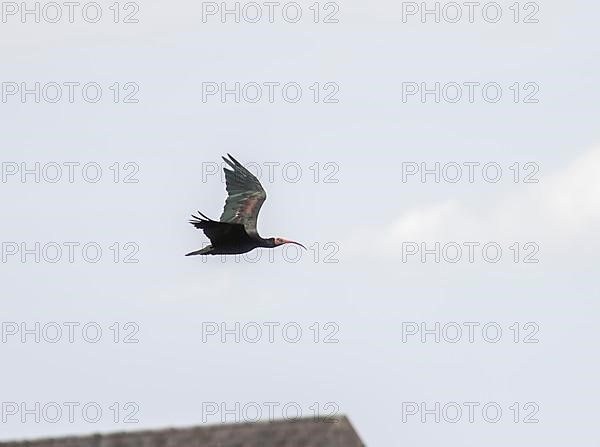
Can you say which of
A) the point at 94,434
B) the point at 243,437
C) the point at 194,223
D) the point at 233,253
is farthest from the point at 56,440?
the point at 233,253

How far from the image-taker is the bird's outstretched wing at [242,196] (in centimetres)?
4584

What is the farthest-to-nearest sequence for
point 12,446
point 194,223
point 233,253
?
point 233,253
point 194,223
point 12,446

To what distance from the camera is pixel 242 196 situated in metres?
46.2

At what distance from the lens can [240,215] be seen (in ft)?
151

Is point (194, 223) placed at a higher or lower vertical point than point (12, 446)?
higher

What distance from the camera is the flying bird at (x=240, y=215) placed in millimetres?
44594

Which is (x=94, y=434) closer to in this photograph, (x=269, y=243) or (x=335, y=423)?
(x=335, y=423)

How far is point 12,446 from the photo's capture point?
29.0 m

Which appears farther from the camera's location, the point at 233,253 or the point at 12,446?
the point at 233,253

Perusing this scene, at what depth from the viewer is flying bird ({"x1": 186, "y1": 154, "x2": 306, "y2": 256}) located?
4459cm

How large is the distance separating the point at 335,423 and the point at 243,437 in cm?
158

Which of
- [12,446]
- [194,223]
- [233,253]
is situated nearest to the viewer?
[12,446]

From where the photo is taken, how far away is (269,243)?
46625 millimetres

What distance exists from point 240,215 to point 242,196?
60 centimetres
